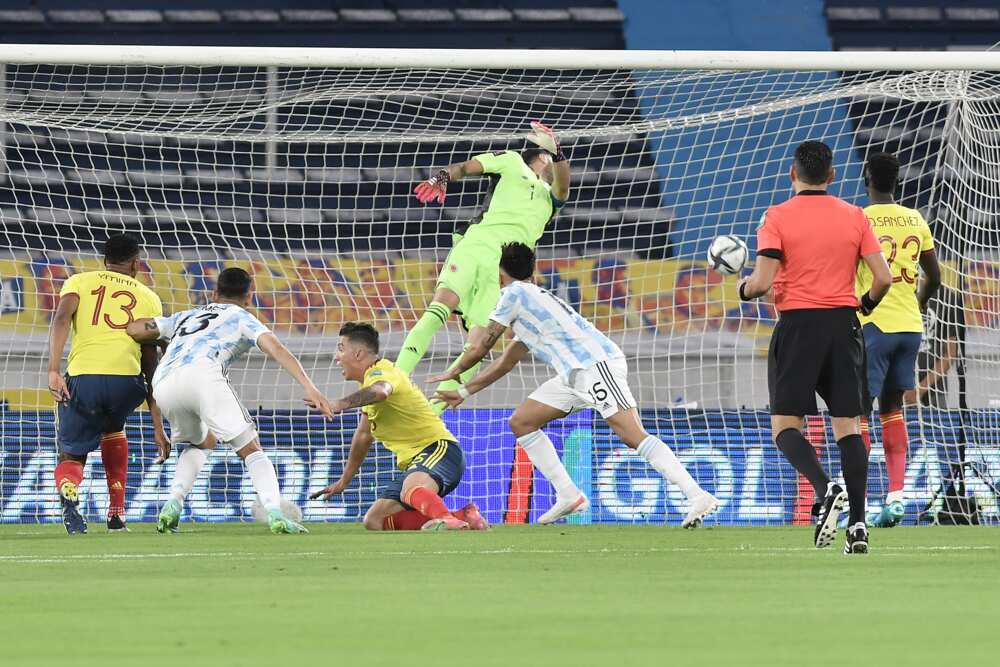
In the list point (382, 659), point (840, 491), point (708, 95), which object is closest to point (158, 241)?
point (708, 95)

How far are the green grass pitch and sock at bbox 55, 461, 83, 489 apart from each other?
182cm

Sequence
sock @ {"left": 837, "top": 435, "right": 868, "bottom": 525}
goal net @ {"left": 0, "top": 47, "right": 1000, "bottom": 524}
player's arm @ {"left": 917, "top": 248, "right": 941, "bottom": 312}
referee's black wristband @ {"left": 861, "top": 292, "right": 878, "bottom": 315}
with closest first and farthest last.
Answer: sock @ {"left": 837, "top": 435, "right": 868, "bottom": 525} → referee's black wristband @ {"left": 861, "top": 292, "right": 878, "bottom": 315} → player's arm @ {"left": 917, "top": 248, "right": 941, "bottom": 312} → goal net @ {"left": 0, "top": 47, "right": 1000, "bottom": 524}

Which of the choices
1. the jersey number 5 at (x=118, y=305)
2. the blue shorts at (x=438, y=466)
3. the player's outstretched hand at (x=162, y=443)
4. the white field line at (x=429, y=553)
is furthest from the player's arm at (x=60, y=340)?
the white field line at (x=429, y=553)

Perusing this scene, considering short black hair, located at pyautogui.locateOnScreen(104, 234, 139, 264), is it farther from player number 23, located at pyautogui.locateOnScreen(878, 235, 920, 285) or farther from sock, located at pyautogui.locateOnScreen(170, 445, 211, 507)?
player number 23, located at pyautogui.locateOnScreen(878, 235, 920, 285)

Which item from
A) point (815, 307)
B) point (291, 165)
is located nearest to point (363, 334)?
point (815, 307)

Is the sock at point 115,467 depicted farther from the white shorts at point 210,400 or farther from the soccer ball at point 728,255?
the soccer ball at point 728,255

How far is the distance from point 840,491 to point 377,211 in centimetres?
1071

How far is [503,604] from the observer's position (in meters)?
4.30

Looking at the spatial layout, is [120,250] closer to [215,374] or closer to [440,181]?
[215,374]

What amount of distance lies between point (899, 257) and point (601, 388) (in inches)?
69.5

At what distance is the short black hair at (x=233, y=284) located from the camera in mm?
8875

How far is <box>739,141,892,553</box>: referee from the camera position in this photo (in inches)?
257

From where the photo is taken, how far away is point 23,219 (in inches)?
523

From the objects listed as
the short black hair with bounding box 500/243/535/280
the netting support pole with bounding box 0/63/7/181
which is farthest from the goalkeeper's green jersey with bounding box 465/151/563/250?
the netting support pole with bounding box 0/63/7/181
